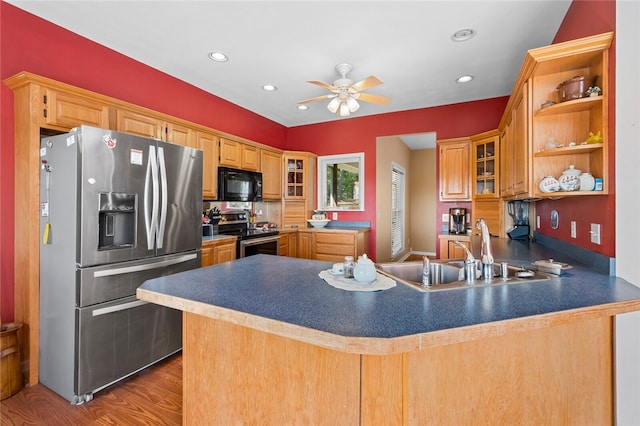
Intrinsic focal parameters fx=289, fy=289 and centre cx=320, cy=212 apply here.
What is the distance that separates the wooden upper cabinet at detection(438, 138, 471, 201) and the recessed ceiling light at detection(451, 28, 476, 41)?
5.10 feet

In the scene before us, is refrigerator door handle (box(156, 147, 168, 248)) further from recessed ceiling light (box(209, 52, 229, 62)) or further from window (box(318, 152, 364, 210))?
window (box(318, 152, 364, 210))

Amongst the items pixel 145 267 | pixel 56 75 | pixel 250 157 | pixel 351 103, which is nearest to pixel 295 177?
pixel 250 157

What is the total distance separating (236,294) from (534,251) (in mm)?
2321

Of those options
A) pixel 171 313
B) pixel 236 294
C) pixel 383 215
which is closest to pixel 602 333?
pixel 236 294

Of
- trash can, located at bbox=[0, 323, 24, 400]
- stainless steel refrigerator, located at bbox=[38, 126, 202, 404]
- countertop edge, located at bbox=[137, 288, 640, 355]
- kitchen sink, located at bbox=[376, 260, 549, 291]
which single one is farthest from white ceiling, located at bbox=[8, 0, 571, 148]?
trash can, located at bbox=[0, 323, 24, 400]

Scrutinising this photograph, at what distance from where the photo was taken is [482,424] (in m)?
1.10

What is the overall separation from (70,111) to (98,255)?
1.13 m

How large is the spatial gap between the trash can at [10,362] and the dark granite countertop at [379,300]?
1.51m

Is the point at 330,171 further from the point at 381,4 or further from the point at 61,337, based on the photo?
the point at 61,337

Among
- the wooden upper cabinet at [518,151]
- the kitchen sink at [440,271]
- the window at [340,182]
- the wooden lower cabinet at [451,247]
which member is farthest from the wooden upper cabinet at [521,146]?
the window at [340,182]

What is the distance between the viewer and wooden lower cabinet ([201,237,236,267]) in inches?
A: 118

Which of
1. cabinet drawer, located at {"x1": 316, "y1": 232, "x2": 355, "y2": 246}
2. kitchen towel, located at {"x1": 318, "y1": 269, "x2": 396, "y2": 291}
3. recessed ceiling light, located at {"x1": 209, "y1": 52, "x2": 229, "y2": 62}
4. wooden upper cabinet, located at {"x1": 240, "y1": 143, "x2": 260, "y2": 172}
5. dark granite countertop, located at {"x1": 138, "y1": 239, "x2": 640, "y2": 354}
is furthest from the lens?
cabinet drawer, located at {"x1": 316, "y1": 232, "x2": 355, "y2": 246}

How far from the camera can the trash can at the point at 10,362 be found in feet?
6.28

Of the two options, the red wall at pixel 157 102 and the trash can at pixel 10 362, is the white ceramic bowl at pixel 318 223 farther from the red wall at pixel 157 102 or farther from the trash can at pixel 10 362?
the trash can at pixel 10 362
